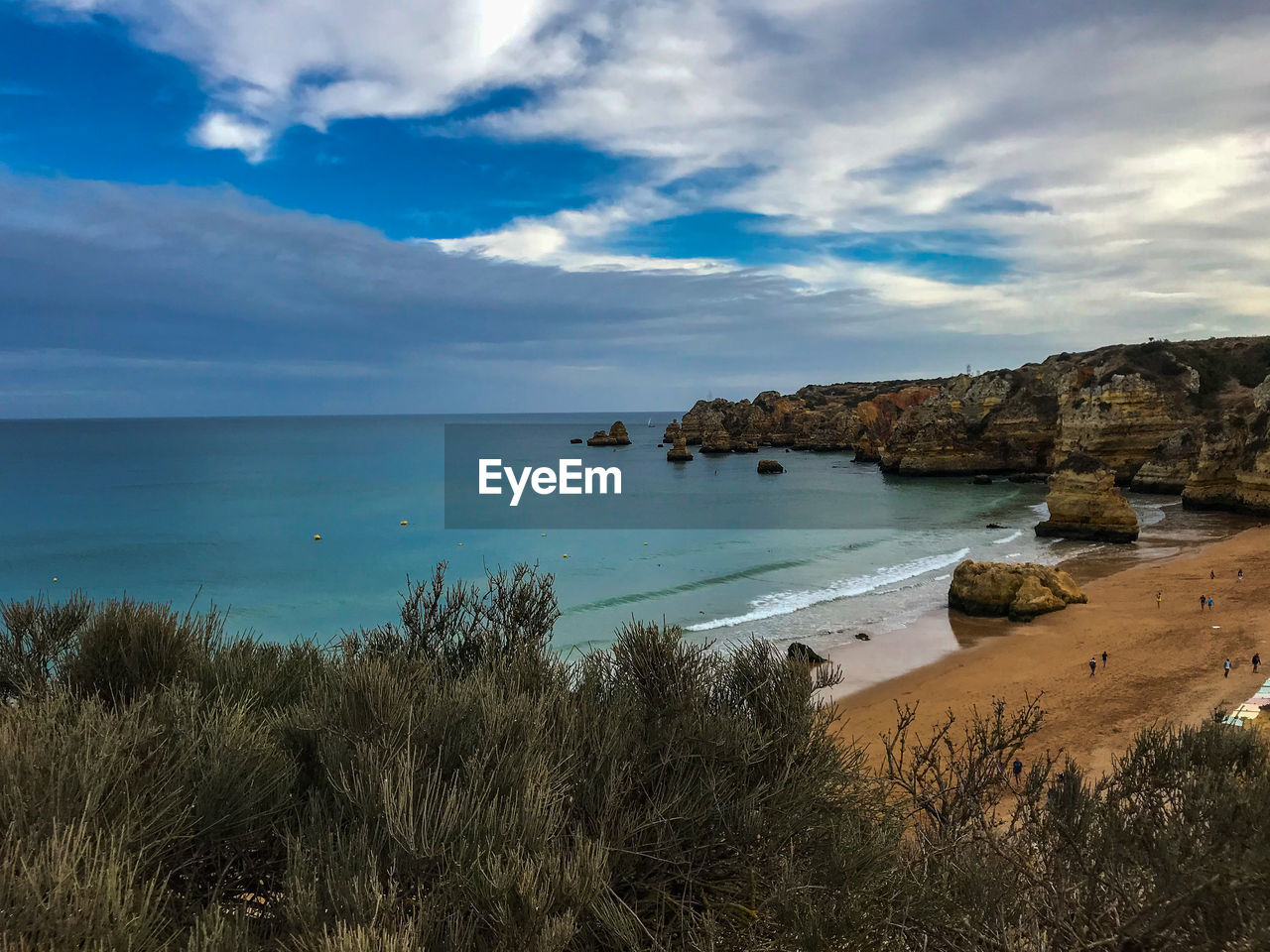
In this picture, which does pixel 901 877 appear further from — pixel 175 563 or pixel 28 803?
pixel 175 563

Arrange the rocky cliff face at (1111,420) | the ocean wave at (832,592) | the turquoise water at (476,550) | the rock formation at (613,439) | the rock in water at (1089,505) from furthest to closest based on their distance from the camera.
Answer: the rock formation at (613,439), the rocky cliff face at (1111,420), the rock in water at (1089,505), the turquoise water at (476,550), the ocean wave at (832,592)

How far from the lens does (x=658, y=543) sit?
41.5 metres

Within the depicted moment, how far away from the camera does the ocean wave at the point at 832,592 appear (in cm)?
2511

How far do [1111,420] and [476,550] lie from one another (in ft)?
154

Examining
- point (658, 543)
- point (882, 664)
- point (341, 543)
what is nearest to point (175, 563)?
point (341, 543)

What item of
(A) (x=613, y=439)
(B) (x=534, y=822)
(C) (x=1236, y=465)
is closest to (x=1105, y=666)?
(B) (x=534, y=822)

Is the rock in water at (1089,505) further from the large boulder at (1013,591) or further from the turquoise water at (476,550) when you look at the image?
the large boulder at (1013,591)

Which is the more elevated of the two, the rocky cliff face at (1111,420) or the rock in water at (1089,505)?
the rocky cliff face at (1111,420)

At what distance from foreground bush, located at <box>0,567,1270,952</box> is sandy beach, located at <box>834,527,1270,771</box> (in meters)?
7.08

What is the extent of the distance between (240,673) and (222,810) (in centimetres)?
241

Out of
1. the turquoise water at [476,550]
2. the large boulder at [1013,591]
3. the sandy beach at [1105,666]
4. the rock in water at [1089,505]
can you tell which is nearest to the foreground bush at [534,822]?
the sandy beach at [1105,666]

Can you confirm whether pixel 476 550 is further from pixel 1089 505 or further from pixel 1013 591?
pixel 1089 505

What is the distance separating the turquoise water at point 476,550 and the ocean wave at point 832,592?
157 millimetres

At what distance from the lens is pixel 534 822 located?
3205 mm
